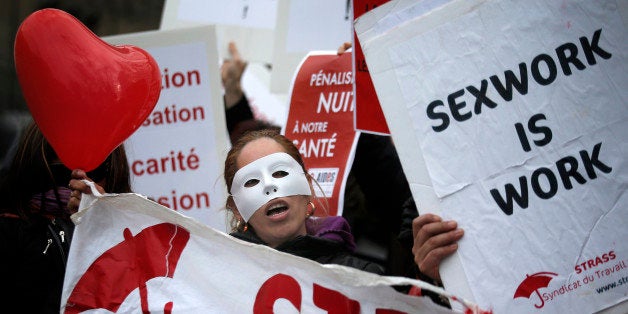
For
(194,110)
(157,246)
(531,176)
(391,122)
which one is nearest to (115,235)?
(157,246)

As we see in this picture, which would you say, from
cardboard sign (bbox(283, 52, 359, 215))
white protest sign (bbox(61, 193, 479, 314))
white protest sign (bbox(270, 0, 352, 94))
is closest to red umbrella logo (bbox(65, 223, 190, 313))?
white protest sign (bbox(61, 193, 479, 314))

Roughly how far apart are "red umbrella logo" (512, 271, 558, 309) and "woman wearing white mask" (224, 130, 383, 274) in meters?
0.53

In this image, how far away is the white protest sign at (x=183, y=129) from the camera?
166 inches

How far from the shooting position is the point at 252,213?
2.77 metres

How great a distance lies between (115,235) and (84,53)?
0.55 metres

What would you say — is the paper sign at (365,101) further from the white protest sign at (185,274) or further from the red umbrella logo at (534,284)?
the red umbrella logo at (534,284)

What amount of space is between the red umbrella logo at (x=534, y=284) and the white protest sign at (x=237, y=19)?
3080 mm

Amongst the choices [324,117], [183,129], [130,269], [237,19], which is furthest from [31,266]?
[237,19]

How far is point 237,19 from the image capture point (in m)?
5.16

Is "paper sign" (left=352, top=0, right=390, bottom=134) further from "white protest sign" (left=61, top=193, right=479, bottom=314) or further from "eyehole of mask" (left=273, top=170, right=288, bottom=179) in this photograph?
"white protest sign" (left=61, top=193, right=479, bottom=314)

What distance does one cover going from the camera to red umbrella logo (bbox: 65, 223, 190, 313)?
2.53 meters

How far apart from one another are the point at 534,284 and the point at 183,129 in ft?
7.83

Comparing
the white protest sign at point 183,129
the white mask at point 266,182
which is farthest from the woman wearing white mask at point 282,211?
the white protest sign at point 183,129

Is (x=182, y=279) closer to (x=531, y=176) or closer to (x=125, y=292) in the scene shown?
(x=125, y=292)
